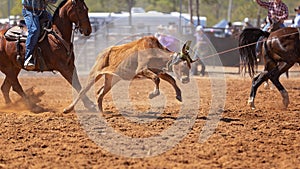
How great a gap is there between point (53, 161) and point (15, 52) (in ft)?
15.9

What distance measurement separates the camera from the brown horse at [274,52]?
11.3 metres

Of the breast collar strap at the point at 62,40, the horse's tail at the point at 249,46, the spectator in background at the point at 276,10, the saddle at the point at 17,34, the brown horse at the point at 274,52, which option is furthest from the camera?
the spectator in background at the point at 276,10

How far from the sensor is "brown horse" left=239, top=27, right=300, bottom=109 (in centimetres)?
1131

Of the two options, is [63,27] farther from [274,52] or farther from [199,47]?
[199,47]

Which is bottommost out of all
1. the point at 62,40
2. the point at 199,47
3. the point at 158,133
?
the point at 199,47

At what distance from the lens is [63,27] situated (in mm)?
10453

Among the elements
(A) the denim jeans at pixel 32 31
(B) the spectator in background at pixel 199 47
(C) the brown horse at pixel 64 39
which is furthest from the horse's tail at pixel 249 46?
(B) the spectator in background at pixel 199 47

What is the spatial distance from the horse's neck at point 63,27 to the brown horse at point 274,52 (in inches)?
132

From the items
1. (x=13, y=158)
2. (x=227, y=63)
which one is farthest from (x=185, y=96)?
(x=227, y=63)

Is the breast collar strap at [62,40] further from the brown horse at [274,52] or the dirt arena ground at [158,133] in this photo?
the brown horse at [274,52]

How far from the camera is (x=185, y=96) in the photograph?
44.0ft

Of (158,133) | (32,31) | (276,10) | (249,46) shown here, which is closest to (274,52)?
(249,46)

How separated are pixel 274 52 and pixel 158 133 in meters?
4.28

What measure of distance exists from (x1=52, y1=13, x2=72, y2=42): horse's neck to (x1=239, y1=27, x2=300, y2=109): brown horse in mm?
3352
